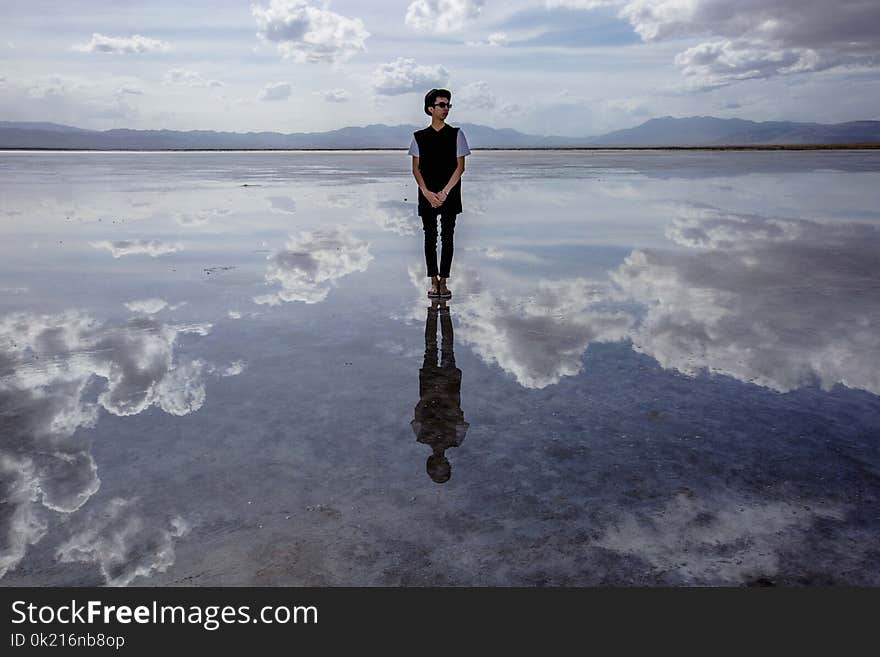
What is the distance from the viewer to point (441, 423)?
16.1 feet

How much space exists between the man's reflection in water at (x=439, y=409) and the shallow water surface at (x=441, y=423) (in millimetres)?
29

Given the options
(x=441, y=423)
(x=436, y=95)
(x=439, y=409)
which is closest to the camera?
(x=441, y=423)

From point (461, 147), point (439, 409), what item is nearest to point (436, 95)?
point (461, 147)

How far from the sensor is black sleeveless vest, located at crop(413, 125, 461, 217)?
9305 mm

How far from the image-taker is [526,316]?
26.2ft

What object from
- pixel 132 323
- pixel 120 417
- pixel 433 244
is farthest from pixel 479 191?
pixel 120 417

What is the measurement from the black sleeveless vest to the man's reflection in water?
2888mm

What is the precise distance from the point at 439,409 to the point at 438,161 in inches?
199

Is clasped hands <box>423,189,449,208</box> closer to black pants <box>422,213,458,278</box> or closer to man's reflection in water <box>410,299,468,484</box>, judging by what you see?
black pants <box>422,213,458,278</box>

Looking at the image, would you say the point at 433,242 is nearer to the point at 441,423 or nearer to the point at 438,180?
the point at 438,180

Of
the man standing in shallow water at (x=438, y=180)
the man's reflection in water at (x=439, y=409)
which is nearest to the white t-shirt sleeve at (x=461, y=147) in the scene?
the man standing in shallow water at (x=438, y=180)

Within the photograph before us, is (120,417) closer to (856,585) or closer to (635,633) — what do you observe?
(635,633)

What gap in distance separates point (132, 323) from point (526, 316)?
432 cm

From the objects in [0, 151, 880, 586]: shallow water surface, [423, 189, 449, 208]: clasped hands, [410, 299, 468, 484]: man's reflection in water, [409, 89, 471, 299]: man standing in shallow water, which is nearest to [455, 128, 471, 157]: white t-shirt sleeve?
[409, 89, 471, 299]: man standing in shallow water
